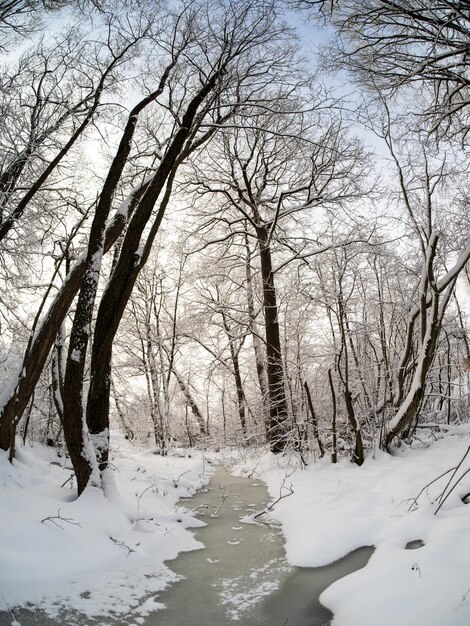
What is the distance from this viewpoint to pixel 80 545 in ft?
11.8

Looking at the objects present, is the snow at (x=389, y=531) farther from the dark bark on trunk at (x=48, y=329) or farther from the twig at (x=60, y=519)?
the dark bark on trunk at (x=48, y=329)

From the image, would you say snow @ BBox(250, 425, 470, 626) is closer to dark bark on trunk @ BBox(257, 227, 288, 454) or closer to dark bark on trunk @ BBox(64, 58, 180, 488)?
dark bark on trunk @ BBox(257, 227, 288, 454)

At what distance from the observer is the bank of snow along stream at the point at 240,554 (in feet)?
8.68

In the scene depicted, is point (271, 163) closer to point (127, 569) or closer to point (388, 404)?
point (388, 404)

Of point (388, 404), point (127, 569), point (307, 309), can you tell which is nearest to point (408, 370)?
point (388, 404)

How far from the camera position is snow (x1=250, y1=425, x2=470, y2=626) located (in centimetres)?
240

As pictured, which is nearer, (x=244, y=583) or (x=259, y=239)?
(x=244, y=583)

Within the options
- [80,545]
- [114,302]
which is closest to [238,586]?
[80,545]

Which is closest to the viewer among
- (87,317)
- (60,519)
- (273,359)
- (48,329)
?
(60,519)

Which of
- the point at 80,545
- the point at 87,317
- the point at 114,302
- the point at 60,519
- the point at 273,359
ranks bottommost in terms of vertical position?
the point at 80,545

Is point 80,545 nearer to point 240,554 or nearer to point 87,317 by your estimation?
point 240,554

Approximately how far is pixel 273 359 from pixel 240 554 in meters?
6.24

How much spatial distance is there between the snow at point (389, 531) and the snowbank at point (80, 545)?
4.72ft

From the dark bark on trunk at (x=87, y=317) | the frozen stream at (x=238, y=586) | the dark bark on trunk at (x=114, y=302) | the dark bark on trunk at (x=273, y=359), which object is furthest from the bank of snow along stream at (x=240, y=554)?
the dark bark on trunk at (x=273, y=359)
